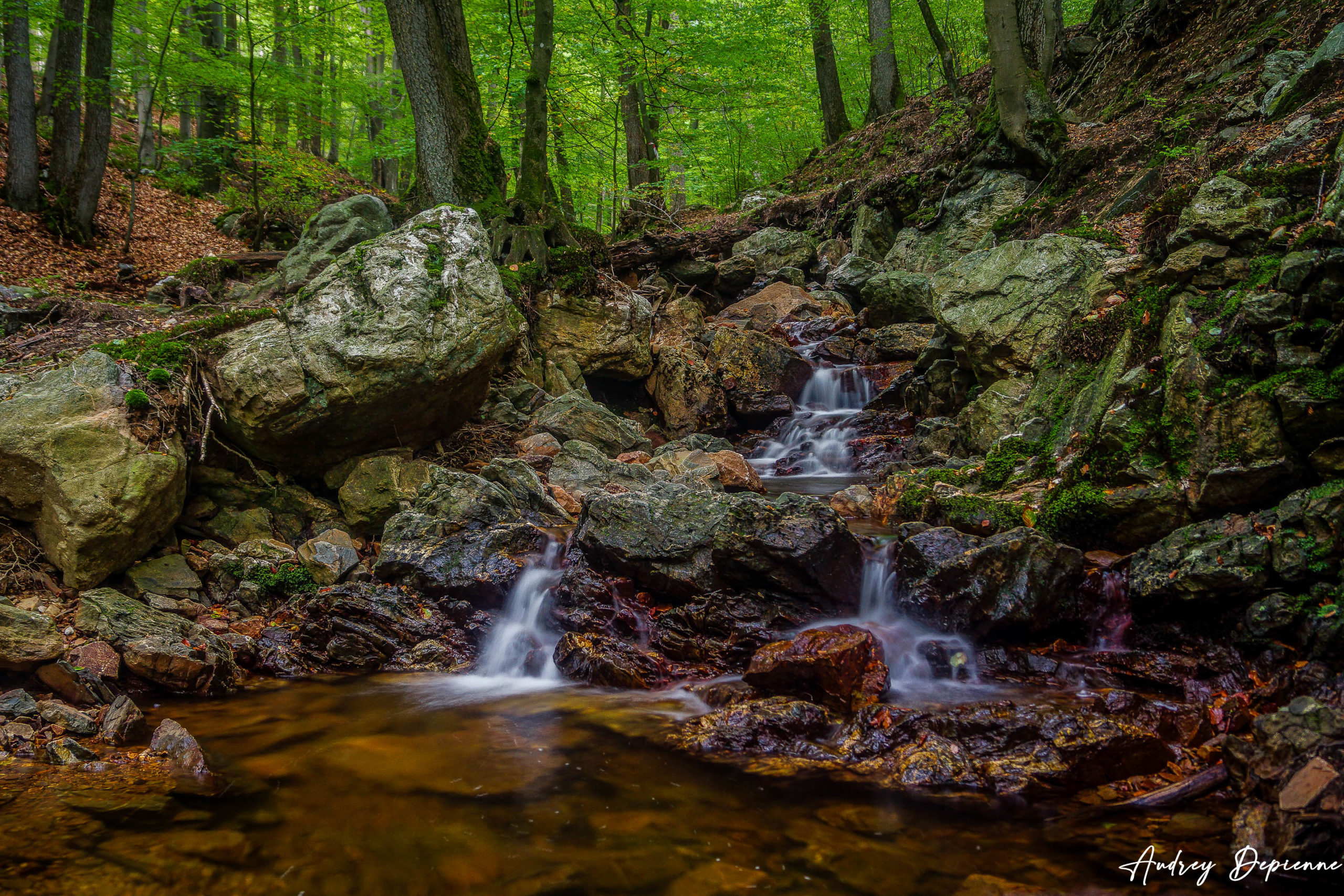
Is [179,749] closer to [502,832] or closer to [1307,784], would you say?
[502,832]

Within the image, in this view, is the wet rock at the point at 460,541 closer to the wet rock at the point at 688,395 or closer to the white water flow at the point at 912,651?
the white water flow at the point at 912,651

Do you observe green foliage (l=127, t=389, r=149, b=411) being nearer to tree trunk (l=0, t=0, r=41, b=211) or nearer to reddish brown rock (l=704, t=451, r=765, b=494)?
reddish brown rock (l=704, t=451, r=765, b=494)

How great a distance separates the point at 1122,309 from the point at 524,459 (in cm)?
587

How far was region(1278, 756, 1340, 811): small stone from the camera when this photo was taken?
245 cm

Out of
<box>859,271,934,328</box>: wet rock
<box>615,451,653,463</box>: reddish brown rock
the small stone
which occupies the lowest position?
the small stone

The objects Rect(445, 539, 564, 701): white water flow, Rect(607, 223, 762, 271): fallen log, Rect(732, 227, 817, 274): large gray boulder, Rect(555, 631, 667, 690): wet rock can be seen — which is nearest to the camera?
Rect(555, 631, 667, 690): wet rock

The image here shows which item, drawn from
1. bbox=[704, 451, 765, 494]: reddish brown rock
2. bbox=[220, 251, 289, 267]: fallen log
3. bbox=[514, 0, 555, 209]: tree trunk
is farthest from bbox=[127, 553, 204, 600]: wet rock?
bbox=[514, 0, 555, 209]: tree trunk

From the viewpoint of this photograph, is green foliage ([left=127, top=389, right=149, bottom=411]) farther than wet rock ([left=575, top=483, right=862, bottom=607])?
Yes

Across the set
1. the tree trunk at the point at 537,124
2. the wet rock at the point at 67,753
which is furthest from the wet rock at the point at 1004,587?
the tree trunk at the point at 537,124

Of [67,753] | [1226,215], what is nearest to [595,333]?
[1226,215]

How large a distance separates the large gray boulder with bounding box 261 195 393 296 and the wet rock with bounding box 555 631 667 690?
5.99m

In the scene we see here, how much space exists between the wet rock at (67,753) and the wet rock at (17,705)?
28 cm

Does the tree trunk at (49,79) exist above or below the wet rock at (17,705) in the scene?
above

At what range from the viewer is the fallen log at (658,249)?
13.4 metres
